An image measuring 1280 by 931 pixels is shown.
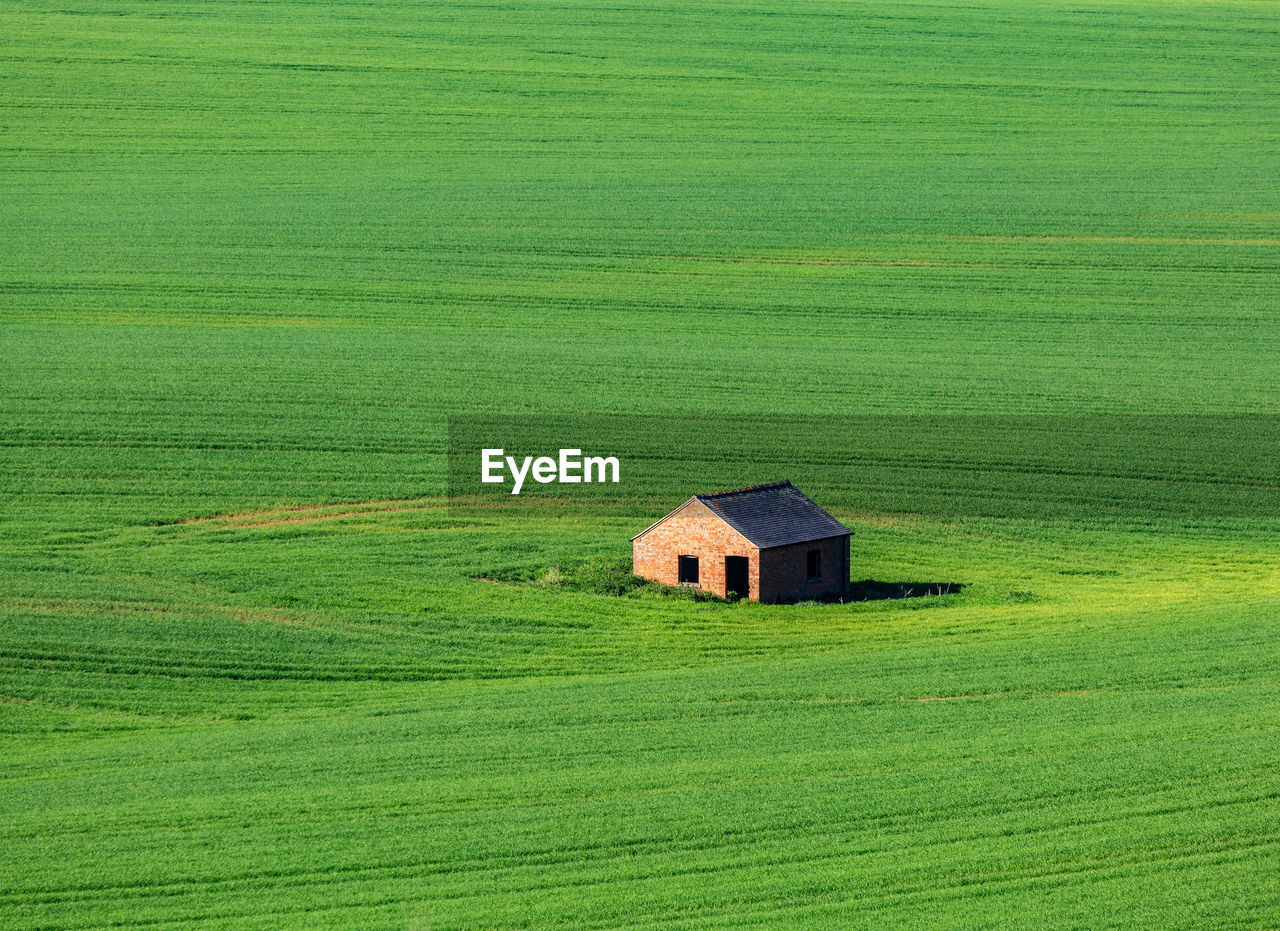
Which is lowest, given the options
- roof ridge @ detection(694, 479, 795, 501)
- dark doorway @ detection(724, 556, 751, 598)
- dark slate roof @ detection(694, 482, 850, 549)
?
dark doorway @ detection(724, 556, 751, 598)

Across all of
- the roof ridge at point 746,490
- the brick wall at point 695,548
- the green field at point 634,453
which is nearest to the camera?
the green field at point 634,453

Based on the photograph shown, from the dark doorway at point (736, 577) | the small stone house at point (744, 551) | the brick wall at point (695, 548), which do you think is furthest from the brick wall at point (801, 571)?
the dark doorway at point (736, 577)

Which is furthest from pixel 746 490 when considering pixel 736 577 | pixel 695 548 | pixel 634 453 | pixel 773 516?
pixel 634 453

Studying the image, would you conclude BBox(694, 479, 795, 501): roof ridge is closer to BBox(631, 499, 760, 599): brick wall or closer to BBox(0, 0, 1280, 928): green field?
BBox(631, 499, 760, 599): brick wall

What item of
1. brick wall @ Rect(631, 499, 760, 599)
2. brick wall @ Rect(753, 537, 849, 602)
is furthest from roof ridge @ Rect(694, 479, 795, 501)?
brick wall @ Rect(753, 537, 849, 602)

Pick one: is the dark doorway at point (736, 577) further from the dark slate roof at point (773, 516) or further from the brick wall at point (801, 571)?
the dark slate roof at point (773, 516)
